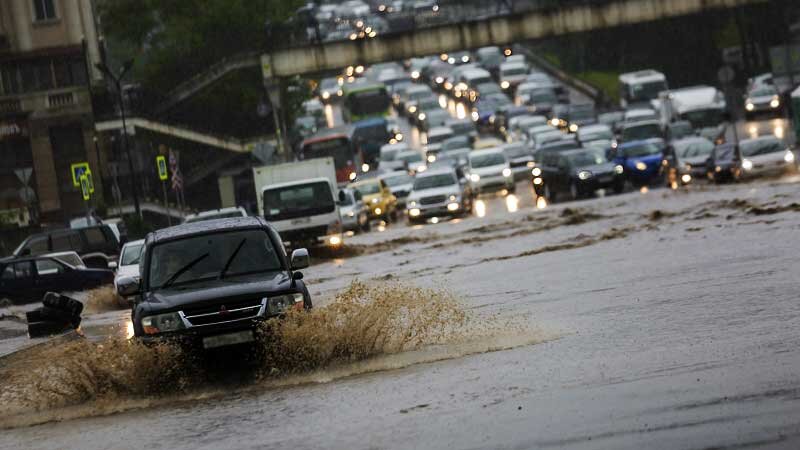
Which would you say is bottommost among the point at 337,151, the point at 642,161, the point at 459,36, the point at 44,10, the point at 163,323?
the point at 642,161

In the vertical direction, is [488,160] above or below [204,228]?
below

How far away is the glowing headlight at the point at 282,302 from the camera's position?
14945 millimetres

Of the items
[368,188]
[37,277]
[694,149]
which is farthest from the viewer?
[368,188]

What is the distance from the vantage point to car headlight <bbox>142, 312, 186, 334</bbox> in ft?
48.7

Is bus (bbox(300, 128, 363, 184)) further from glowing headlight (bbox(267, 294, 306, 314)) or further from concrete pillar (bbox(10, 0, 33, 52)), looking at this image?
glowing headlight (bbox(267, 294, 306, 314))

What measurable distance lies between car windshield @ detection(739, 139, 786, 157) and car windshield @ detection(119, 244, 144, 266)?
1912cm

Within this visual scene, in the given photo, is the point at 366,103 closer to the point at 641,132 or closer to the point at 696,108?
the point at 696,108

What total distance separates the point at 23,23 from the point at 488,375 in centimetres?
6349

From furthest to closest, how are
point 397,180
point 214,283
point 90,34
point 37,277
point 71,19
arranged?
point 90,34, point 71,19, point 397,180, point 37,277, point 214,283

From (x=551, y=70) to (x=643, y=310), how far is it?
304 feet

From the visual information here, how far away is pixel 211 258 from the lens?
15867 millimetres

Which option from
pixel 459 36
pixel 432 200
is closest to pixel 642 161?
pixel 432 200

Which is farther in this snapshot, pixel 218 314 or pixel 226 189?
pixel 226 189

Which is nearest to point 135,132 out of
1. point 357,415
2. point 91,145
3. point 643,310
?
point 91,145
